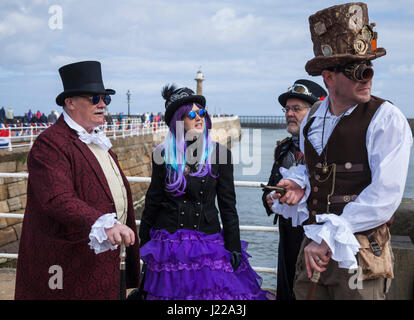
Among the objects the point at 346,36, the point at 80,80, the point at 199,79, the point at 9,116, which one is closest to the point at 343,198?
the point at 346,36

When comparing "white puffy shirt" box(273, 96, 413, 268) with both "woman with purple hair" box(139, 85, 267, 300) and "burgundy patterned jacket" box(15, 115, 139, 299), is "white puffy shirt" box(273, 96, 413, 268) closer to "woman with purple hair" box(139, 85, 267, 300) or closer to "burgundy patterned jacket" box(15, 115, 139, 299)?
"woman with purple hair" box(139, 85, 267, 300)

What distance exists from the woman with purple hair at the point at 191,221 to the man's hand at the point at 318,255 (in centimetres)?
98

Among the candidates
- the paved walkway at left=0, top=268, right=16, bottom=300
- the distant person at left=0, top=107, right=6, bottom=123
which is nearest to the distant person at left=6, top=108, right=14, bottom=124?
the distant person at left=0, top=107, right=6, bottom=123

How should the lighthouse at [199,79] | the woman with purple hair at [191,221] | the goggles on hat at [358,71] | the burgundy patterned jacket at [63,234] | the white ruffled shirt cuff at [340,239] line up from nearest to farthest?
the white ruffled shirt cuff at [340,239] → the goggles on hat at [358,71] → the burgundy patterned jacket at [63,234] → the woman with purple hair at [191,221] → the lighthouse at [199,79]

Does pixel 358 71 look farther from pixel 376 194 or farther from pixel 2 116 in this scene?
pixel 2 116

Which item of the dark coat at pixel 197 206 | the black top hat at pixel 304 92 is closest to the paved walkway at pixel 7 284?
the dark coat at pixel 197 206

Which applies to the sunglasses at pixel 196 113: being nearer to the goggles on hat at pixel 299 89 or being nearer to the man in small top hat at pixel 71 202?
the man in small top hat at pixel 71 202

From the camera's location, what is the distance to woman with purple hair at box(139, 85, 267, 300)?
2.88 metres

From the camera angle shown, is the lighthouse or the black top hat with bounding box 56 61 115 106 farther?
the lighthouse

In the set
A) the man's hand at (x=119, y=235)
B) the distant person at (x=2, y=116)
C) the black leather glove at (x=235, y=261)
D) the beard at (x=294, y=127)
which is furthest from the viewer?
the distant person at (x=2, y=116)

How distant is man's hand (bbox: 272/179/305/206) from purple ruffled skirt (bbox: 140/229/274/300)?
2.59 ft

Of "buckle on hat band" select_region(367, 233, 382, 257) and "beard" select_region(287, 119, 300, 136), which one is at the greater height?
"beard" select_region(287, 119, 300, 136)

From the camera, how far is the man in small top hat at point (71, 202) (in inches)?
95.9

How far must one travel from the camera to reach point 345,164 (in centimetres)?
211
